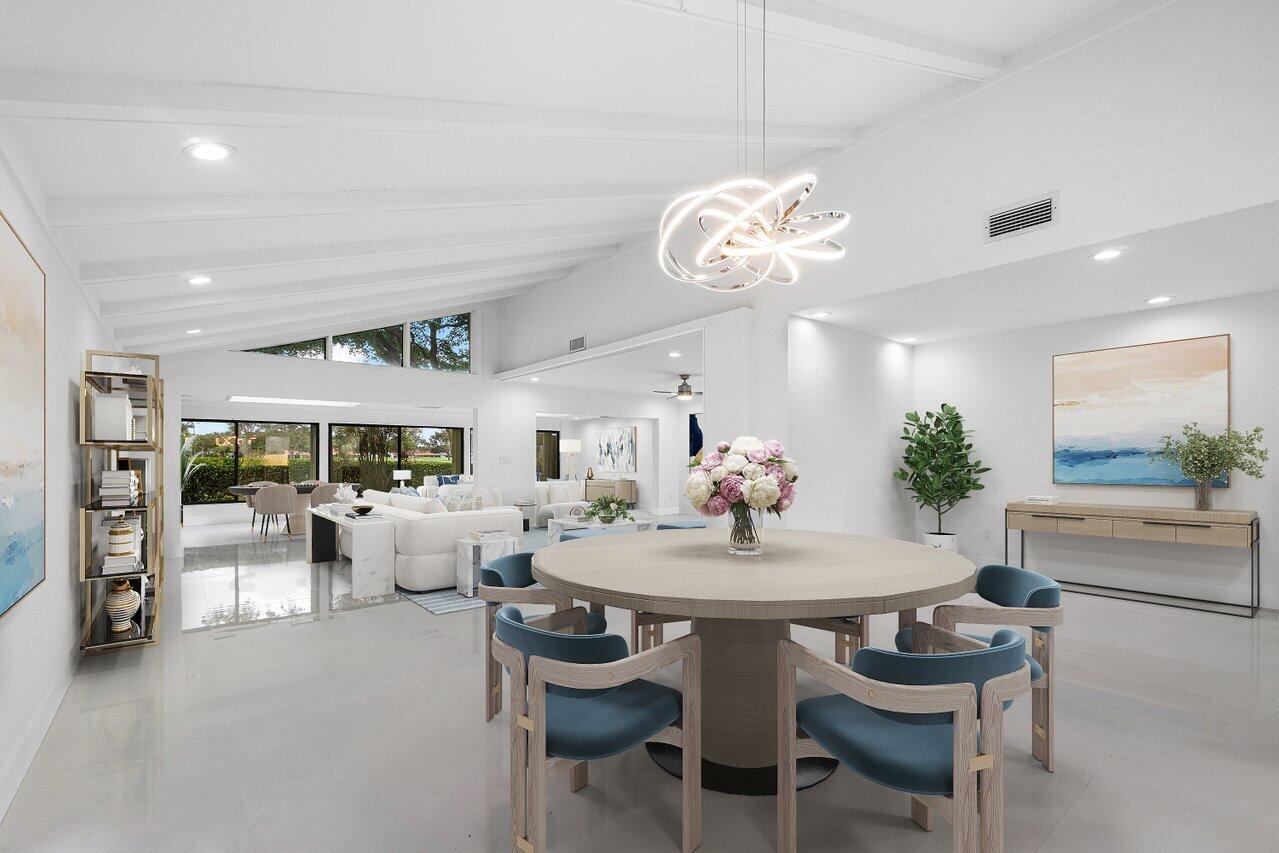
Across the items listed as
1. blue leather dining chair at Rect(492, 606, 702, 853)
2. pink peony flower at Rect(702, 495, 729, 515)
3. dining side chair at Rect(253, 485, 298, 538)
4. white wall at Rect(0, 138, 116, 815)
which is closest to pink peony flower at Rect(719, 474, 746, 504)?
pink peony flower at Rect(702, 495, 729, 515)

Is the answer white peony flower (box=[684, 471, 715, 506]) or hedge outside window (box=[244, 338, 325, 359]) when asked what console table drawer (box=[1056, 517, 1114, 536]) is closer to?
white peony flower (box=[684, 471, 715, 506])

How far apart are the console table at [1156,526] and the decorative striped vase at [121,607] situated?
6.87 meters

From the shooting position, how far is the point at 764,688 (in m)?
2.46

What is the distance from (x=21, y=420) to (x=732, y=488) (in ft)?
9.08

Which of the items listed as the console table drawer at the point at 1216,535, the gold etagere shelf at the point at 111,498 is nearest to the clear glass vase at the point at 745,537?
the gold etagere shelf at the point at 111,498

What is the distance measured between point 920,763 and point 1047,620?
38.9 inches

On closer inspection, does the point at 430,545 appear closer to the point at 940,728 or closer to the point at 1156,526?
the point at 940,728

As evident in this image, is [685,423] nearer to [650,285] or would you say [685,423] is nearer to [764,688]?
[650,285]

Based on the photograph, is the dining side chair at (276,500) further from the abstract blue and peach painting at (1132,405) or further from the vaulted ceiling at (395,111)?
the abstract blue and peach painting at (1132,405)

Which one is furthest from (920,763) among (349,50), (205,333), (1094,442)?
(205,333)

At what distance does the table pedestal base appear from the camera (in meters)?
2.32

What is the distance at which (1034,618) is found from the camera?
2.28 meters

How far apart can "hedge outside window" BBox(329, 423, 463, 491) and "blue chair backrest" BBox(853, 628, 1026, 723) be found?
38.6 feet

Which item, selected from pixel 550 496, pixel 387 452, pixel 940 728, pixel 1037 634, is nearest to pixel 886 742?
pixel 940 728
